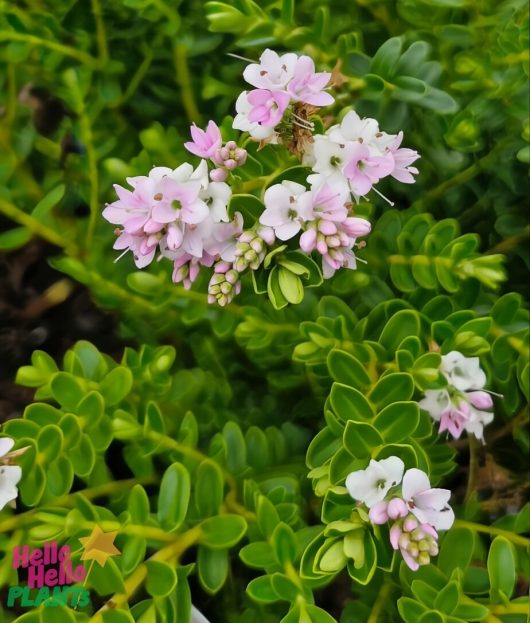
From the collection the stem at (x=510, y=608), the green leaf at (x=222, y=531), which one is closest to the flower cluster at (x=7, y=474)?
the green leaf at (x=222, y=531)

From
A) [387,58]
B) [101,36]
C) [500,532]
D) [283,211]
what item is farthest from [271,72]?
[500,532]

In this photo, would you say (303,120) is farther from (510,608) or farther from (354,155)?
(510,608)

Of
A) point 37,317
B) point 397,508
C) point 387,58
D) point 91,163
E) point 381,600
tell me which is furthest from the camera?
point 37,317

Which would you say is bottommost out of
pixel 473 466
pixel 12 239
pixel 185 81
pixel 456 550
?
pixel 473 466

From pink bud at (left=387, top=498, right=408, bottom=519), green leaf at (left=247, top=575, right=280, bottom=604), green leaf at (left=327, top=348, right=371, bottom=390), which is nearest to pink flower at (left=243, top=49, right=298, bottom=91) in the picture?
green leaf at (left=327, top=348, right=371, bottom=390)

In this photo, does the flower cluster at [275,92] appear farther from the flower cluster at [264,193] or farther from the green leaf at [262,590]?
the green leaf at [262,590]

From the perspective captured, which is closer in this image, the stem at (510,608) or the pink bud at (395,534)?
the pink bud at (395,534)

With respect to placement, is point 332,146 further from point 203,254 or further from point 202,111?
point 202,111
